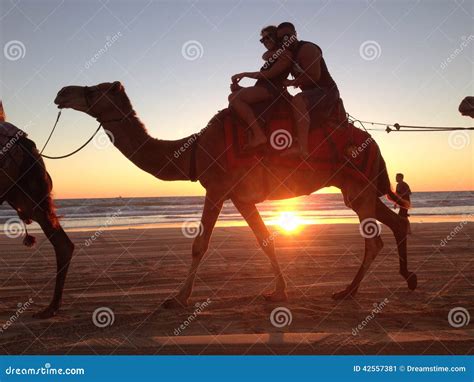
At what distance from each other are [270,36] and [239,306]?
3.49 metres

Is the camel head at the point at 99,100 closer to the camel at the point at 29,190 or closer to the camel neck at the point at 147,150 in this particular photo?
the camel neck at the point at 147,150

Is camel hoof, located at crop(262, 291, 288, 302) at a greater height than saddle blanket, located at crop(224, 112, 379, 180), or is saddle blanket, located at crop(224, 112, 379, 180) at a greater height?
saddle blanket, located at crop(224, 112, 379, 180)

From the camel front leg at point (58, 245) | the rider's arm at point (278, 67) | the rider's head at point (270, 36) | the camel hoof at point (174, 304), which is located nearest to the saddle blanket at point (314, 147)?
the rider's arm at point (278, 67)

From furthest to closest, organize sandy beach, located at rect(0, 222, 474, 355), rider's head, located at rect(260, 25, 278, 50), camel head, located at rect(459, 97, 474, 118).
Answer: rider's head, located at rect(260, 25, 278, 50), camel head, located at rect(459, 97, 474, 118), sandy beach, located at rect(0, 222, 474, 355)

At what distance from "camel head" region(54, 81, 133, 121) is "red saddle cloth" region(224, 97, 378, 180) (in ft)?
4.51

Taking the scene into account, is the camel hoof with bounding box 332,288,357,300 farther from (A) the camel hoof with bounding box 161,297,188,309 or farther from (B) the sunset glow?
(B) the sunset glow

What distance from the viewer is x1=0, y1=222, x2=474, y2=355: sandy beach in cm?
499

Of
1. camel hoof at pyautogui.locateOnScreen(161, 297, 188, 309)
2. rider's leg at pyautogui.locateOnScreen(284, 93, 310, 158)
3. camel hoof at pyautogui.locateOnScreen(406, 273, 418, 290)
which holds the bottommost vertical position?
camel hoof at pyautogui.locateOnScreen(161, 297, 188, 309)

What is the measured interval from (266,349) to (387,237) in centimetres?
1234

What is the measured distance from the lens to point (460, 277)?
27.6 ft

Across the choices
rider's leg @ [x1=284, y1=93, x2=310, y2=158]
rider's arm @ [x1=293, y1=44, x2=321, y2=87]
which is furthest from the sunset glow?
rider's leg @ [x1=284, y1=93, x2=310, y2=158]

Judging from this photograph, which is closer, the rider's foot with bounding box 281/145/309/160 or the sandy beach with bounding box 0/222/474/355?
the sandy beach with bounding box 0/222/474/355

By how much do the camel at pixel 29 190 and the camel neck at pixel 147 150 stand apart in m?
1.04

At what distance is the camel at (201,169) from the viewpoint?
6711 mm
